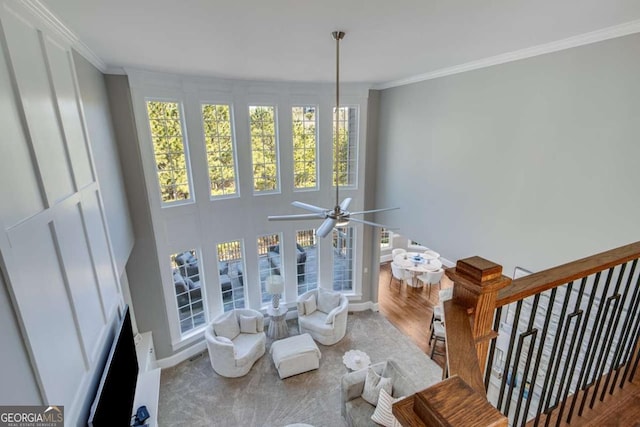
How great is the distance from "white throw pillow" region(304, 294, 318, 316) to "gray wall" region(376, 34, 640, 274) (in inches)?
114

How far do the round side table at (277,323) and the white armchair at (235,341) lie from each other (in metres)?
0.39

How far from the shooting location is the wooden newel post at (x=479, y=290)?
120 centimetres

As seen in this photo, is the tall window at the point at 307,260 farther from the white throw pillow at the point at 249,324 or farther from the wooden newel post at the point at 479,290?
the wooden newel post at the point at 479,290

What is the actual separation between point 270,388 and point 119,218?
389 cm

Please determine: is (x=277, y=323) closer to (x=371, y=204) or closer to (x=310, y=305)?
(x=310, y=305)

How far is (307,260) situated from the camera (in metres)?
7.69

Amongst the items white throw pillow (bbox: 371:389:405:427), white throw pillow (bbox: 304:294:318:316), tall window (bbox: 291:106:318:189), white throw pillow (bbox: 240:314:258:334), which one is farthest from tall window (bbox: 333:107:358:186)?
white throw pillow (bbox: 371:389:405:427)

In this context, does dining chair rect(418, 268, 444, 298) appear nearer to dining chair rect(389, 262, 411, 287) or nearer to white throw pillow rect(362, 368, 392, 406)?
dining chair rect(389, 262, 411, 287)

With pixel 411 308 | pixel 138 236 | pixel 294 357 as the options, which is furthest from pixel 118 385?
pixel 411 308

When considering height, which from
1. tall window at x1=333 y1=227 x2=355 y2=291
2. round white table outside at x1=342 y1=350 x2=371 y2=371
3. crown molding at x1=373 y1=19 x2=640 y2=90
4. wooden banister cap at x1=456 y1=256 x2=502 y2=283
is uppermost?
crown molding at x1=373 y1=19 x2=640 y2=90

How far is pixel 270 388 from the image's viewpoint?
18.4ft

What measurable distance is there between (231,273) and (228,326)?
44.5 inches

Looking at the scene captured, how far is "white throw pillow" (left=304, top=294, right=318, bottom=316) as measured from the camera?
714cm

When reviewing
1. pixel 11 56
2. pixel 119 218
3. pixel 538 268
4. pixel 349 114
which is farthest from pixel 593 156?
pixel 119 218
